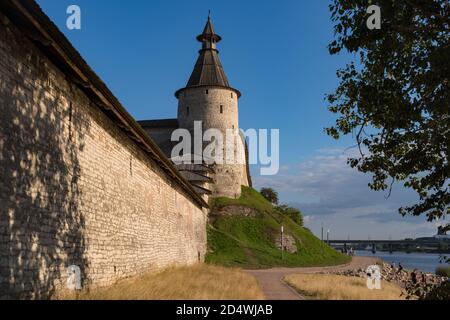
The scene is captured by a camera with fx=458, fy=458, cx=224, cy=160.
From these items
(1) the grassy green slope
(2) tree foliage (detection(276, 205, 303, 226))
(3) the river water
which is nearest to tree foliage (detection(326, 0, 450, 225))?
(1) the grassy green slope

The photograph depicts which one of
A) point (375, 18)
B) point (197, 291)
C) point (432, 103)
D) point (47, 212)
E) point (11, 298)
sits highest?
point (375, 18)

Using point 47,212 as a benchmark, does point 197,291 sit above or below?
below

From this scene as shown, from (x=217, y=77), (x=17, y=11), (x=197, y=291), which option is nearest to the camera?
(x=17, y=11)

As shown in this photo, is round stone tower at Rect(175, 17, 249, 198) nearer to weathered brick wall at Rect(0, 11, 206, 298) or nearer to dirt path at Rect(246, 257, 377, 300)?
dirt path at Rect(246, 257, 377, 300)

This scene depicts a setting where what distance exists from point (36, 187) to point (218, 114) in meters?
47.6

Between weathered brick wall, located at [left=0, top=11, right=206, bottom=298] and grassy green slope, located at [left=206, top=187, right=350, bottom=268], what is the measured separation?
77.7 ft

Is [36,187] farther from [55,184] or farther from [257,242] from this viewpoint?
[257,242]

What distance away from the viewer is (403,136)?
891 centimetres

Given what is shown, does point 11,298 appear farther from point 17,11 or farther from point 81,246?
point 17,11

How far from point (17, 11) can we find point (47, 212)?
3.38 meters

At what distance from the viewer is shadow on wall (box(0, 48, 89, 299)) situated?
674 centimetres

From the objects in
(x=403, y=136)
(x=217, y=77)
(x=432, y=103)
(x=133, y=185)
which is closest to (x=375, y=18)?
(x=432, y=103)

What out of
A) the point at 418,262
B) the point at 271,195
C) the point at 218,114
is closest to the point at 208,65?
the point at 218,114

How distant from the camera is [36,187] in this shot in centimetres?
763
